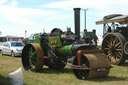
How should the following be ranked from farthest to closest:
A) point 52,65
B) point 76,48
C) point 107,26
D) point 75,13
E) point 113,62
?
point 107,26
point 113,62
point 52,65
point 75,13
point 76,48

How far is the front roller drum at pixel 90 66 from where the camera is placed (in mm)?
6938

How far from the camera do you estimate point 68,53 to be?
8.20 m

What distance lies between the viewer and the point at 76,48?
7.71 metres

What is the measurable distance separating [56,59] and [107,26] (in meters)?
4.53

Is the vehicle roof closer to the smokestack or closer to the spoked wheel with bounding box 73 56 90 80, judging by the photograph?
the smokestack

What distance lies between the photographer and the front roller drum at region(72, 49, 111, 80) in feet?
22.8

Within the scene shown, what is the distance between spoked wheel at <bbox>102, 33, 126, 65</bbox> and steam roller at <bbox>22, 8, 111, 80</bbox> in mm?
2406

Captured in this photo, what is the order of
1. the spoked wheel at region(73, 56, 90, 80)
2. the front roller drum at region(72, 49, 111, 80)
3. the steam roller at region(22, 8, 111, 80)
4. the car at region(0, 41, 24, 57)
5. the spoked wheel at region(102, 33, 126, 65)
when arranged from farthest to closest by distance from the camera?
1. the car at region(0, 41, 24, 57)
2. the spoked wheel at region(102, 33, 126, 65)
3. the spoked wheel at region(73, 56, 90, 80)
4. the steam roller at region(22, 8, 111, 80)
5. the front roller drum at region(72, 49, 111, 80)

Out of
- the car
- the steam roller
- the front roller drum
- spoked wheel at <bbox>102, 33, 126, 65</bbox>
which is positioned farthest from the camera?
the car

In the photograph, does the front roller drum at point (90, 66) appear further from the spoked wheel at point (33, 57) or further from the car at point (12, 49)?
the car at point (12, 49)

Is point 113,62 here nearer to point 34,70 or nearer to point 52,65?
point 52,65

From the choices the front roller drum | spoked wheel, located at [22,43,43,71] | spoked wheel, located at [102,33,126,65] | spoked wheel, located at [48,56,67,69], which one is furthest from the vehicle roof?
spoked wheel, located at [22,43,43,71]

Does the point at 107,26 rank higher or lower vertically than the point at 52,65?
higher

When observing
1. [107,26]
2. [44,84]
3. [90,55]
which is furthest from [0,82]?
[107,26]
